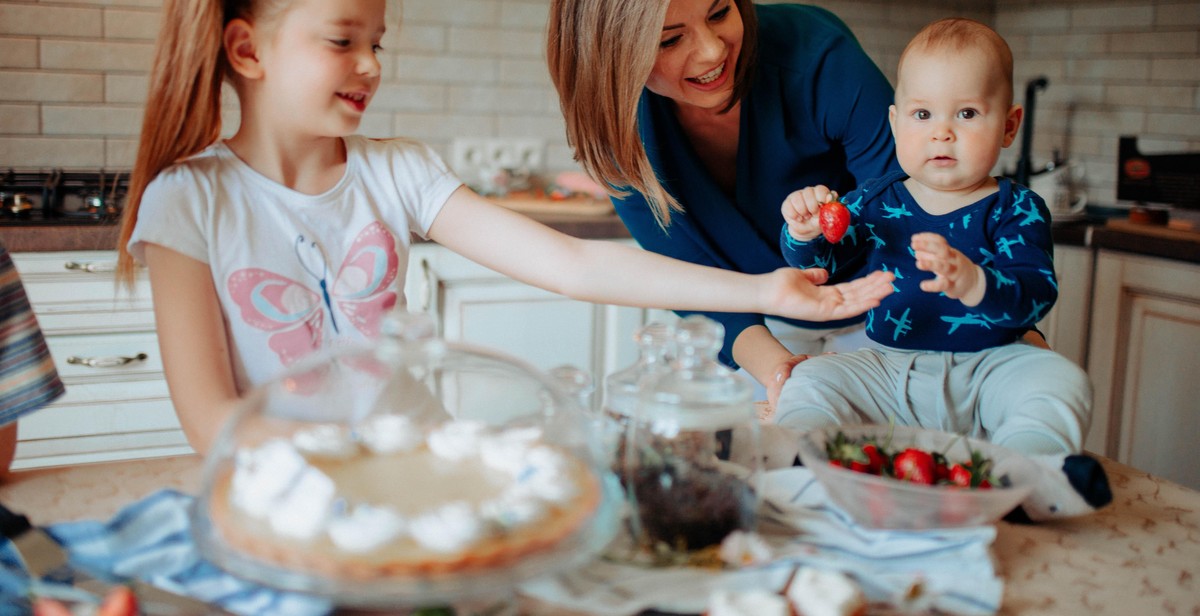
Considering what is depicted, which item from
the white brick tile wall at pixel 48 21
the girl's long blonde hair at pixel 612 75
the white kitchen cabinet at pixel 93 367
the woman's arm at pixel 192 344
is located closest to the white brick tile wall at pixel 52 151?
the white brick tile wall at pixel 48 21

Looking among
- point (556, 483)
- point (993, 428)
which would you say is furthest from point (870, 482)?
point (993, 428)

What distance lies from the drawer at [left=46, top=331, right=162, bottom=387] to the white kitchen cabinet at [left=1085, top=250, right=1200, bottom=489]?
97.1 inches

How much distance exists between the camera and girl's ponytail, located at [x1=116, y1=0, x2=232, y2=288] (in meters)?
1.19

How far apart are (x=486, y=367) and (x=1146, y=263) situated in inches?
91.6

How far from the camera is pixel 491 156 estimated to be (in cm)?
323

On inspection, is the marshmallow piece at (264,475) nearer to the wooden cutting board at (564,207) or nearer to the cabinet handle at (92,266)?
the cabinet handle at (92,266)

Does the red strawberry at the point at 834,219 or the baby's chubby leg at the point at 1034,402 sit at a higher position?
the red strawberry at the point at 834,219

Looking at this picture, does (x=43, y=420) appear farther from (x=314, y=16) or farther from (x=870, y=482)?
(x=870, y=482)

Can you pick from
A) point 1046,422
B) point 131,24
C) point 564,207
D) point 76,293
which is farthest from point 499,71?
point 1046,422

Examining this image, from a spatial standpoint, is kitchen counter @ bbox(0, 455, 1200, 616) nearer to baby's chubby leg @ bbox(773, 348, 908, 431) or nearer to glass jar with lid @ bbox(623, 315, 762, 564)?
glass jar with lid @ bbox(623, 315, 762, 564)

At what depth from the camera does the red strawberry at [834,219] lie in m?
1.40

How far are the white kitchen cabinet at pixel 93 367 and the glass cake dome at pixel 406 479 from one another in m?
1.66

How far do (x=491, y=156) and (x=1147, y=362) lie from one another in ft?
6.43

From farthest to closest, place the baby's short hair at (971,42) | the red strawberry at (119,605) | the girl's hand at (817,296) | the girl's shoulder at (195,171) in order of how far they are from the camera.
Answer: the baby's short hair at (971,42) < the girl's shoulder at (195,171) < the girl's hand at (817,296) < the red strawberry at (119,605)
